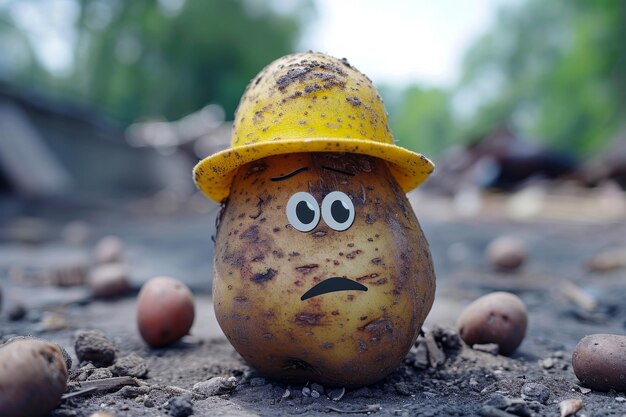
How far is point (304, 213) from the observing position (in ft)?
8.44

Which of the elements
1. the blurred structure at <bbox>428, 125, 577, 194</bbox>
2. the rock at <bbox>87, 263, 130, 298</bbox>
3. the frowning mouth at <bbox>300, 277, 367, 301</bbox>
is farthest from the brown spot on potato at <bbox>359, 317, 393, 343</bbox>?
the blurred structure at <bbox>428, 125, 577, 194</bbox>

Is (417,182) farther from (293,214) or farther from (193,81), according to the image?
(193,81)

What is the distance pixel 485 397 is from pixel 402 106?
8028cm

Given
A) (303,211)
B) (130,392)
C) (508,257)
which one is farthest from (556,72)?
(130,392)

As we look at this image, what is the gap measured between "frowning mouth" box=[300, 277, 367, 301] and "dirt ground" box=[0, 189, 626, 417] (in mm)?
491

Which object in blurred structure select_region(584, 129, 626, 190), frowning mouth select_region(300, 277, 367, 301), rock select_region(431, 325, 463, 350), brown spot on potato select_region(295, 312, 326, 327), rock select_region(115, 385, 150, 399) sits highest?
blurred structure select_region(584, 129, 626, 190)

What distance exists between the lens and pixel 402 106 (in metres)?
80.4

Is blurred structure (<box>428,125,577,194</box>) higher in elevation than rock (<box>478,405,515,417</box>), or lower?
higher

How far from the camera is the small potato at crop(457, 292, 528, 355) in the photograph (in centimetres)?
323

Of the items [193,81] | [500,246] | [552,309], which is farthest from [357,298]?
[193,81]

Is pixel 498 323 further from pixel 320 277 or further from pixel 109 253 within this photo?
pixel 109 253

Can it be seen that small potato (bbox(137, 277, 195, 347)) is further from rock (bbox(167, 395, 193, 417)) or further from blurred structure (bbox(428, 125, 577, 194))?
blurred structure (bbox(428, 125, 577, 194))

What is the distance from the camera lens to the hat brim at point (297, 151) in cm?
249

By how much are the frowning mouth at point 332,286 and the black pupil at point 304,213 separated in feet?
0.97
